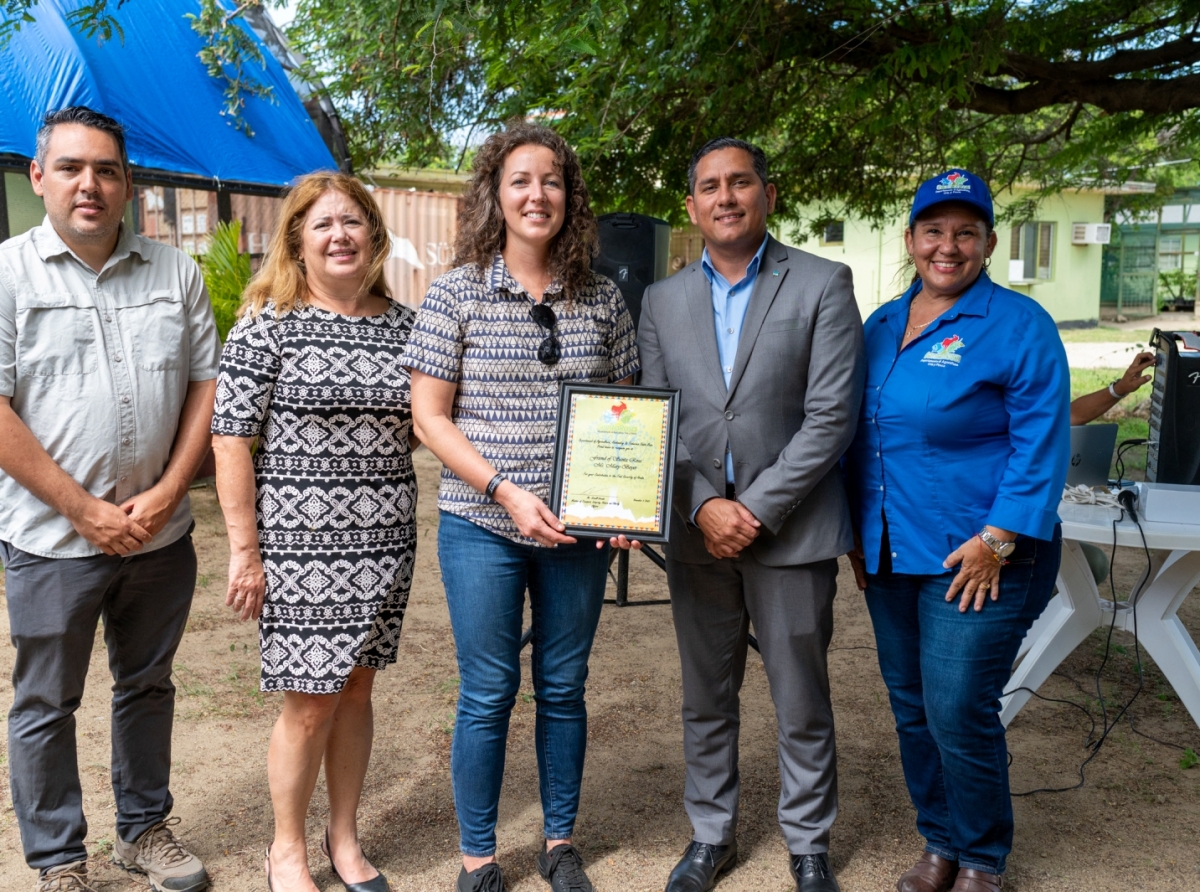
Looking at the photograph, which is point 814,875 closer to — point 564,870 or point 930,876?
point 930,876

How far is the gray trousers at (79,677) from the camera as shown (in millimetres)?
2889

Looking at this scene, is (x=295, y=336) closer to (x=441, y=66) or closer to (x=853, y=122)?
(x=441, y=66)

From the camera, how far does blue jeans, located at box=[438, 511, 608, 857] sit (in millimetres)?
2918

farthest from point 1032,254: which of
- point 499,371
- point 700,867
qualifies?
point 499,371

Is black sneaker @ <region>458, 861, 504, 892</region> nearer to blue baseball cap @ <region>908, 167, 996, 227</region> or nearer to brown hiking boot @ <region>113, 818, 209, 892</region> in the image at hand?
brown hiking boot @ <region>113, 818, 209, 892</region>

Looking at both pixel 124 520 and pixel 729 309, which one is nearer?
pixel 124 520

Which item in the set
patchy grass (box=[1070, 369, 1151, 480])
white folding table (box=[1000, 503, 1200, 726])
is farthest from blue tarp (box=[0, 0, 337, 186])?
patchy grass (box=[1070, 369, 1151, 480])

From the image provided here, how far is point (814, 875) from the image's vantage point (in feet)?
10.1

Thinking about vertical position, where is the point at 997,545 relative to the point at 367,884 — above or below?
above

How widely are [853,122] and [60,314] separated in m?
5.86

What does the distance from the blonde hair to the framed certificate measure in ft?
2.41

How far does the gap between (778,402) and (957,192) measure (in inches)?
28.7

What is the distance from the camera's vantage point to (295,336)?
2.81 meters

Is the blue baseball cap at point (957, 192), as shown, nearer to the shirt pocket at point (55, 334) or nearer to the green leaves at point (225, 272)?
the shirt pocket at point (55, 334)
